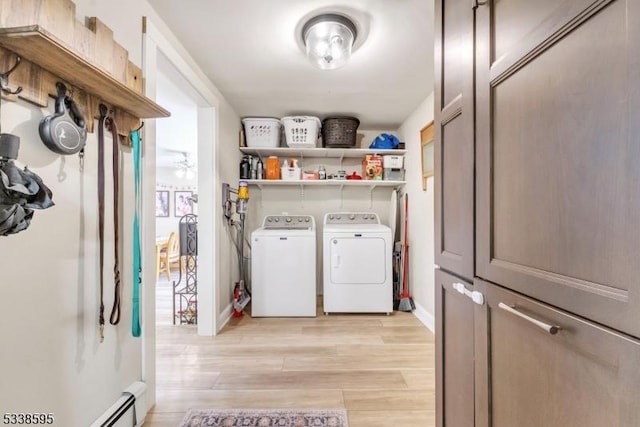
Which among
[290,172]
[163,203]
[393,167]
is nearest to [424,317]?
[393,167]

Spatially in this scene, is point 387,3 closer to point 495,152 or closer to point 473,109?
point 473,109

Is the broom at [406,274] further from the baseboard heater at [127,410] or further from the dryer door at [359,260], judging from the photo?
the baseboard heater at [127,410]

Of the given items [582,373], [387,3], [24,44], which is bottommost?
[582,373]

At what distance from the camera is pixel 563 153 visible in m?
0.60

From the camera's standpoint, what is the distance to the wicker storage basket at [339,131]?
291cm

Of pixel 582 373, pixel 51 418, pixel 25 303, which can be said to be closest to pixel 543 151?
pixel 582 373

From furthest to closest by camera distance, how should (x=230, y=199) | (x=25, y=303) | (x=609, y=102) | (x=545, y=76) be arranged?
(x=230, y=199) < (x=25, y=303) < (x=545, y=76) < (x=609, y=102)

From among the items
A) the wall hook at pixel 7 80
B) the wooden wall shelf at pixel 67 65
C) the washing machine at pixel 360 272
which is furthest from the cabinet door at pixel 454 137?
the washing machine at pixel 360 272

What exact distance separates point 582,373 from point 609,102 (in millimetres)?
531

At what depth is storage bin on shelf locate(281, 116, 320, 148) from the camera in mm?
2828

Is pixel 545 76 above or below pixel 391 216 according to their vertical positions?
above

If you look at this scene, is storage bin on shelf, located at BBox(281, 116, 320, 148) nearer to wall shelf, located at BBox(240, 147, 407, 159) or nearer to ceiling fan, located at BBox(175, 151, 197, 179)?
wall shelf, located at BBox(240, 147, 407, 159)

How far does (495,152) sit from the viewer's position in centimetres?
81

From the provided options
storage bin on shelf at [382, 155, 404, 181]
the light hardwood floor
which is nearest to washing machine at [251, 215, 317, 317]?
the light hardwood floor
